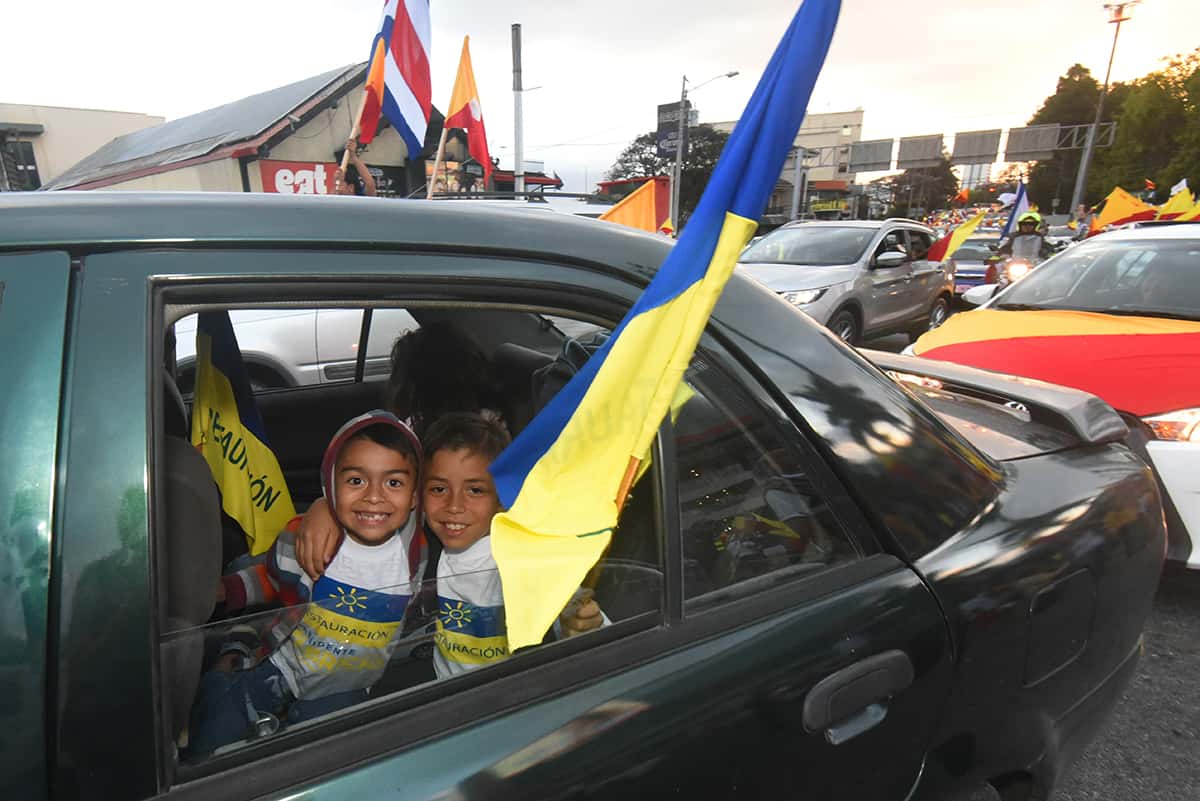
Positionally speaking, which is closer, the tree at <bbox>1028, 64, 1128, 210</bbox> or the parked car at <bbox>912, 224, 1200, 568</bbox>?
the parked car at <bbox>912, 224, 1200, 568</bbox>

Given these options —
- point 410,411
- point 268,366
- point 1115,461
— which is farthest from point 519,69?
point 1115,461

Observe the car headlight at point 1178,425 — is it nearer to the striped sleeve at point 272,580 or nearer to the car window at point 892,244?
the striped sleeve at point 272,580

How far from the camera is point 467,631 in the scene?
1.06m

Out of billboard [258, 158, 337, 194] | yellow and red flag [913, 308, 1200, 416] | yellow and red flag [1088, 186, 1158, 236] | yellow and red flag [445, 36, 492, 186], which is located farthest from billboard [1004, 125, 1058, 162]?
yellow and red flag [445, 36, 492, 186]

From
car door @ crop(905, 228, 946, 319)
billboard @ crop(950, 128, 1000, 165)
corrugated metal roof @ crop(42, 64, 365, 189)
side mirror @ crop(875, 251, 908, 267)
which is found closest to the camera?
side mirror @ crop(875, 251, 908, 267)

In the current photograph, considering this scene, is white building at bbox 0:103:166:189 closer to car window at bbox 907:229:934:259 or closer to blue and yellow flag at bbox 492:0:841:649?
car window at bbox 907:229:934:259

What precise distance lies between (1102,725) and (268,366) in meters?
4.41

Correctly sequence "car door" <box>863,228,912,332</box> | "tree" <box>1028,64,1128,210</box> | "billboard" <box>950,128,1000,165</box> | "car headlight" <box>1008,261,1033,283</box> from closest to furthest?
1. "car door" <box>863,228,912,332</box>
2. "car headlight" <box>1008,261,1033,283</box>
3. "billboard" <box>950,128,1000,165</box>
4. "tree" <box>1028,64,1128,210</box>

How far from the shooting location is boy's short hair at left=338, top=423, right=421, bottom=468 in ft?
4.76

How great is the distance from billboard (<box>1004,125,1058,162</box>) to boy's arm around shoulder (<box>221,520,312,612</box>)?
4862cm

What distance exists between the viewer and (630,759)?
90 cm

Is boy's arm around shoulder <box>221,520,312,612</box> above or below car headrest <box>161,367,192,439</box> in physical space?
below

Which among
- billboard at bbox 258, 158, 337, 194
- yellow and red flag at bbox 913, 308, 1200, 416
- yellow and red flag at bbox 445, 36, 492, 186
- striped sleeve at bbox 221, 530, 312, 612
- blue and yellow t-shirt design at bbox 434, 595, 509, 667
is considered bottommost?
striped sleeve at bbox 221, 530, 312, 612

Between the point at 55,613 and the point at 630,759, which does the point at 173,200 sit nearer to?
the point at 55,613
